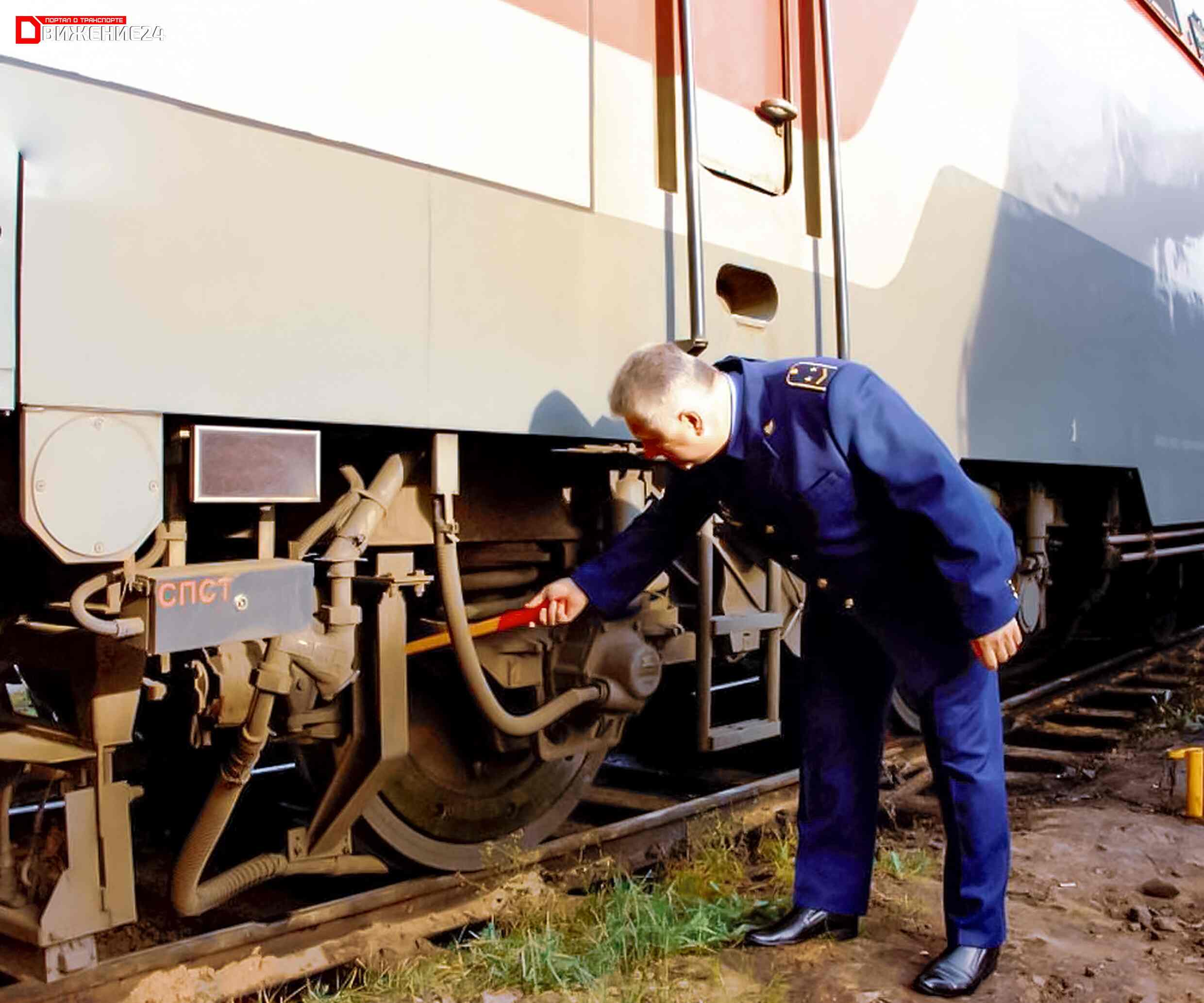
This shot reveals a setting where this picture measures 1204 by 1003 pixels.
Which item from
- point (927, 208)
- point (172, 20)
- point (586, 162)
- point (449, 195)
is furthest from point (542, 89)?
point (927, 208)

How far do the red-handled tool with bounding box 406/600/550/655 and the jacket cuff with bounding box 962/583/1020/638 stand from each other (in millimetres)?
1017

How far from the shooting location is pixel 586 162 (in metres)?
3.12

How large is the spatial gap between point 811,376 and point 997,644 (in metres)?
0.68

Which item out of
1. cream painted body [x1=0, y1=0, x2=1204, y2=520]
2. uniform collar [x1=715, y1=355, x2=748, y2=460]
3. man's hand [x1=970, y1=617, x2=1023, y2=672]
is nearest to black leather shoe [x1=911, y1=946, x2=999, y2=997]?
man's hand [x1=970, y1=617, x2=1023, y2=672]

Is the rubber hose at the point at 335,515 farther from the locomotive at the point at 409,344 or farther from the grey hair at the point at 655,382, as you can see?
the grey hair at the point at 655,382

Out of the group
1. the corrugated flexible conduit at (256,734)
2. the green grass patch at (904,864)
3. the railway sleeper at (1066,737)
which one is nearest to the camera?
the corrugated flexible conduit at (256,734)

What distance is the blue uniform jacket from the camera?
2.56 meters

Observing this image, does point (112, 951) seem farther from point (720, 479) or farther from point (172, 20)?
point (172, 20)

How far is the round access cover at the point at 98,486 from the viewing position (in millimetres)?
2127

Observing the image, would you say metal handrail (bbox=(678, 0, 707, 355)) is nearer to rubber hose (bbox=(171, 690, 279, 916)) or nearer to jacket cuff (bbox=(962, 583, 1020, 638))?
jacket cuff (bbox=(962, 583, 1020, 638))

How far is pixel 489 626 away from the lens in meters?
3.32

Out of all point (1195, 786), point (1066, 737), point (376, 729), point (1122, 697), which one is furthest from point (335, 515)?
point (1122, 697)

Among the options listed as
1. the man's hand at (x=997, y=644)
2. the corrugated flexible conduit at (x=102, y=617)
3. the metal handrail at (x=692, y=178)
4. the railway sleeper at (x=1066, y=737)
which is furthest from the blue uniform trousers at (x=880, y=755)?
the railway sleeper at (x=1066, y=737)

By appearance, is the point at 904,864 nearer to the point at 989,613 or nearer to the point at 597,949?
the point at 597,949
